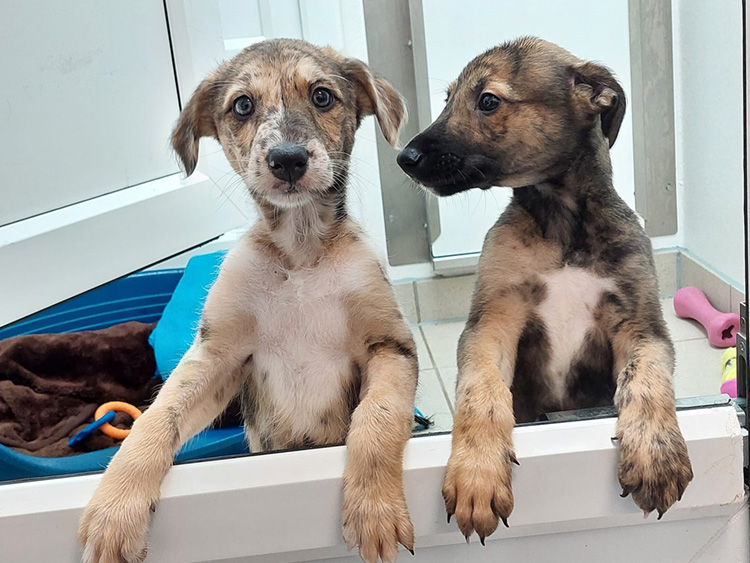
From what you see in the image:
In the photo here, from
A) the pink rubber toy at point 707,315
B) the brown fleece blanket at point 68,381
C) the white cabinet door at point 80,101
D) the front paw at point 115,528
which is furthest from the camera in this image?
the brown fleece blanket at point 68,381

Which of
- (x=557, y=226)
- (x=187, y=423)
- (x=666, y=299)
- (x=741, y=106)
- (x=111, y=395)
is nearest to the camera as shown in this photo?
(x=741, y=106)

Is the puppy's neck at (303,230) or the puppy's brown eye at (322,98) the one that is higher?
the puppy's brown eye at (322,98)

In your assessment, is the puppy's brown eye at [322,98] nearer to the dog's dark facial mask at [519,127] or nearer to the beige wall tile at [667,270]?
the dog's dark facial mask at [519,127]

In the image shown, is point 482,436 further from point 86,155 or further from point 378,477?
point 86,155

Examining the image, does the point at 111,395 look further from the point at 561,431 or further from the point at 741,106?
the point at 741,106

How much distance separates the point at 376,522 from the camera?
→ 1.24 m

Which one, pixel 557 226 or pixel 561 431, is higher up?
pixel 557 226

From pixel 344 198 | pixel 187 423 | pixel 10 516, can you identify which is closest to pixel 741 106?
pixel 344 198

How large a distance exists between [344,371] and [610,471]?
0.63 m

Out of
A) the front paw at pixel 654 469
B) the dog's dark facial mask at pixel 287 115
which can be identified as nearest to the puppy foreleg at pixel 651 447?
the front paw at pixel 654 469

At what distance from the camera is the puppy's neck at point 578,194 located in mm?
1632

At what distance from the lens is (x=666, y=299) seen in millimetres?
1809

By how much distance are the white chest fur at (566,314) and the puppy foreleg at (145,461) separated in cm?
72

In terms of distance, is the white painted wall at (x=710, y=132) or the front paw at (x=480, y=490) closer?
the front paw at (x=480, y=490)
